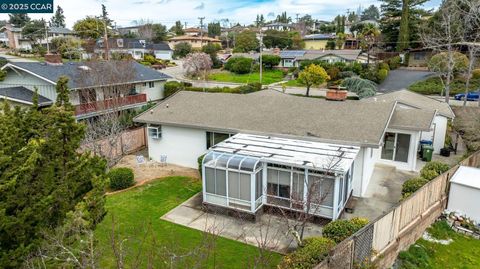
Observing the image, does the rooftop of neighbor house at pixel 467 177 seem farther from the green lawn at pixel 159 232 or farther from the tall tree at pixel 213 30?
the tall tree at pixel 213 30

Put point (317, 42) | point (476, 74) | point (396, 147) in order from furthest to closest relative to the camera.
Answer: point (317, 42), point (476, 74), point (396, 147)

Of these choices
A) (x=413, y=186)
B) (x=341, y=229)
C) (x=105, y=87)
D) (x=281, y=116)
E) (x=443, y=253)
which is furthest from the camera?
(x=105, y=87)

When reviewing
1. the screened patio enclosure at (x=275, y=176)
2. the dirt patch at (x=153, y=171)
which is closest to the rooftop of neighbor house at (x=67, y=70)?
the dirt patch at (x=153, y=171)

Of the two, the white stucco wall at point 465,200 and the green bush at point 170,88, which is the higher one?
the green bush at point 170,88

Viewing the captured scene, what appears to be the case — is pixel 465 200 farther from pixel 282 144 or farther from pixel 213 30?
pixel 213 30

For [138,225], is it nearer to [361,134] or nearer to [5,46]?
[361,134]

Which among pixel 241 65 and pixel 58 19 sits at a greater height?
pixel 58 19

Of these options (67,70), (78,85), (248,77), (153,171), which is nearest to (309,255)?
(153,171)

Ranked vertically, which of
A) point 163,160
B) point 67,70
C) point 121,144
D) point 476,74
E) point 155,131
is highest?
point 67,70
